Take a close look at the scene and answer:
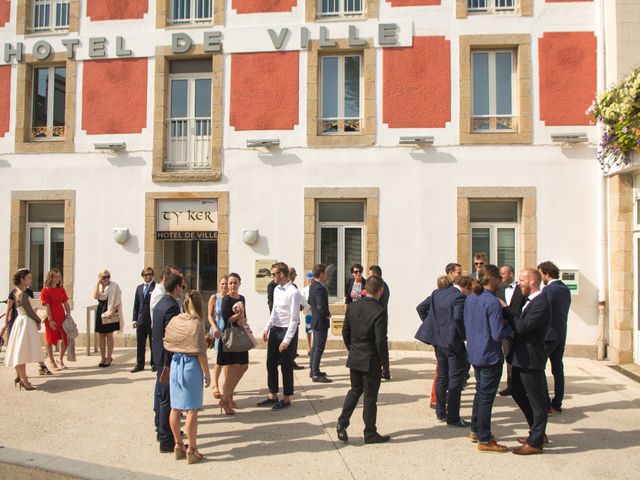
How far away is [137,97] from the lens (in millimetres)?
11320

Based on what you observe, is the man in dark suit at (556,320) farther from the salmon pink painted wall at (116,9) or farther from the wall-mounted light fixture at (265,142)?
the salmon pink painted wall at (116,9)

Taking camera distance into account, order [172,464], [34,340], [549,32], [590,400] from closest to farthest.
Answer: [172,464]
[590,400]
[34,340]
[549,32]

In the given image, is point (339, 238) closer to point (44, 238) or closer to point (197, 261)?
point (197, 261)

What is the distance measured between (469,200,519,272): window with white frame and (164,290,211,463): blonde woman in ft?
22.9

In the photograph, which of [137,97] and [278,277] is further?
[137,97]

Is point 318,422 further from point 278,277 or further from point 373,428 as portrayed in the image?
point 278,277

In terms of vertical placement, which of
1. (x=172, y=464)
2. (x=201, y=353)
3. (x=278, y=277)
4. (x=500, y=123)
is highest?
(x=500, y=123)

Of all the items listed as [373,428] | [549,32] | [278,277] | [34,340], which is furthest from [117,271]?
[549,32]

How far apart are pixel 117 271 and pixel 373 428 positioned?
24.6ft

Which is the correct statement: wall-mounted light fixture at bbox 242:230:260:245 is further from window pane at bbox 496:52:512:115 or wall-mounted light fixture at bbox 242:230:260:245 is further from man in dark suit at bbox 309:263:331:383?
window pane at bbox 496:52:512:115

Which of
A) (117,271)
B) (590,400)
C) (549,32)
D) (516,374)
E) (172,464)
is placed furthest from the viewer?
(117,271)

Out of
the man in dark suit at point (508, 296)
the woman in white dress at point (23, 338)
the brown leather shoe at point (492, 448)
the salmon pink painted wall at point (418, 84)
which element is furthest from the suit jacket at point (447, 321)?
the woman in white dress at point (23, 338)

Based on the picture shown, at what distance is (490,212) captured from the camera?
35.4 feet

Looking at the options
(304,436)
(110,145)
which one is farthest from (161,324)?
(110,145)
